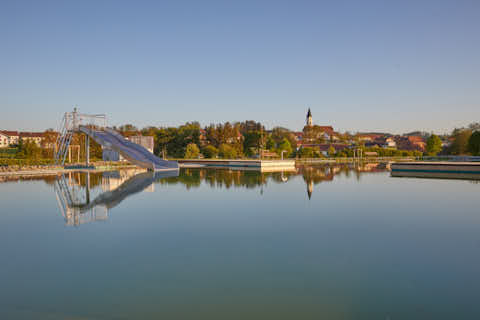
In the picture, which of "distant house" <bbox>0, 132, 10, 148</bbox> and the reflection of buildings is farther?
"distant house" <bbox>0, 132, 10, 148</bbox>

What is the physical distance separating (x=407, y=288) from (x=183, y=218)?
6.22 meters

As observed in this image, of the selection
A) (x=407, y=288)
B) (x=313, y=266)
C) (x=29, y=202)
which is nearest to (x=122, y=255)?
(x=313, y=266)

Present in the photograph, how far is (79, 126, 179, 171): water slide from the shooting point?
87.2 feet

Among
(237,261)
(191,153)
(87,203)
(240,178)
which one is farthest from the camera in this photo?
(191,153)

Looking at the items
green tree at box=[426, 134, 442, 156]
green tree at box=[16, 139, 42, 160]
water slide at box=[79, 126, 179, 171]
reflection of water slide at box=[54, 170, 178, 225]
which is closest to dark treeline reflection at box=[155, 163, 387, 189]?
water slide at box=[79, 126, 179, 171]

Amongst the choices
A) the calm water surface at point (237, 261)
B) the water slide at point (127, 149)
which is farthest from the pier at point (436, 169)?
the water slide at point (127, 149)

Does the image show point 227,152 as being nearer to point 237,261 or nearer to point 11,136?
point 237,261

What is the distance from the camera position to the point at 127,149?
88.6 feet

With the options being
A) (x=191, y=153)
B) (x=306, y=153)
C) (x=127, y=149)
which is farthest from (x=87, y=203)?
(x=306, y=153)

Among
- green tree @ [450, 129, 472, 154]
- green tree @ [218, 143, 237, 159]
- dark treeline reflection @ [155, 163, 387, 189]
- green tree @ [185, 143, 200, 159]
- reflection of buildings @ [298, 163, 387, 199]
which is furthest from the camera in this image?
green tree @ [450, 129, 472, 154]

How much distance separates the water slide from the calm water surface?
48.7ft

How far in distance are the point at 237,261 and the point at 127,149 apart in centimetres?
2258

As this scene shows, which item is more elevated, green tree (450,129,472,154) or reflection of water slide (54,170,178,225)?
green tree (450,129,472,154)

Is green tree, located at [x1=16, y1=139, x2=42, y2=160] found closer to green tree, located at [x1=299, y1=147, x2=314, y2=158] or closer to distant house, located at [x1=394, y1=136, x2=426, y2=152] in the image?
green tree, located at [x1=299, y1=147, x2=314, y2=158]
